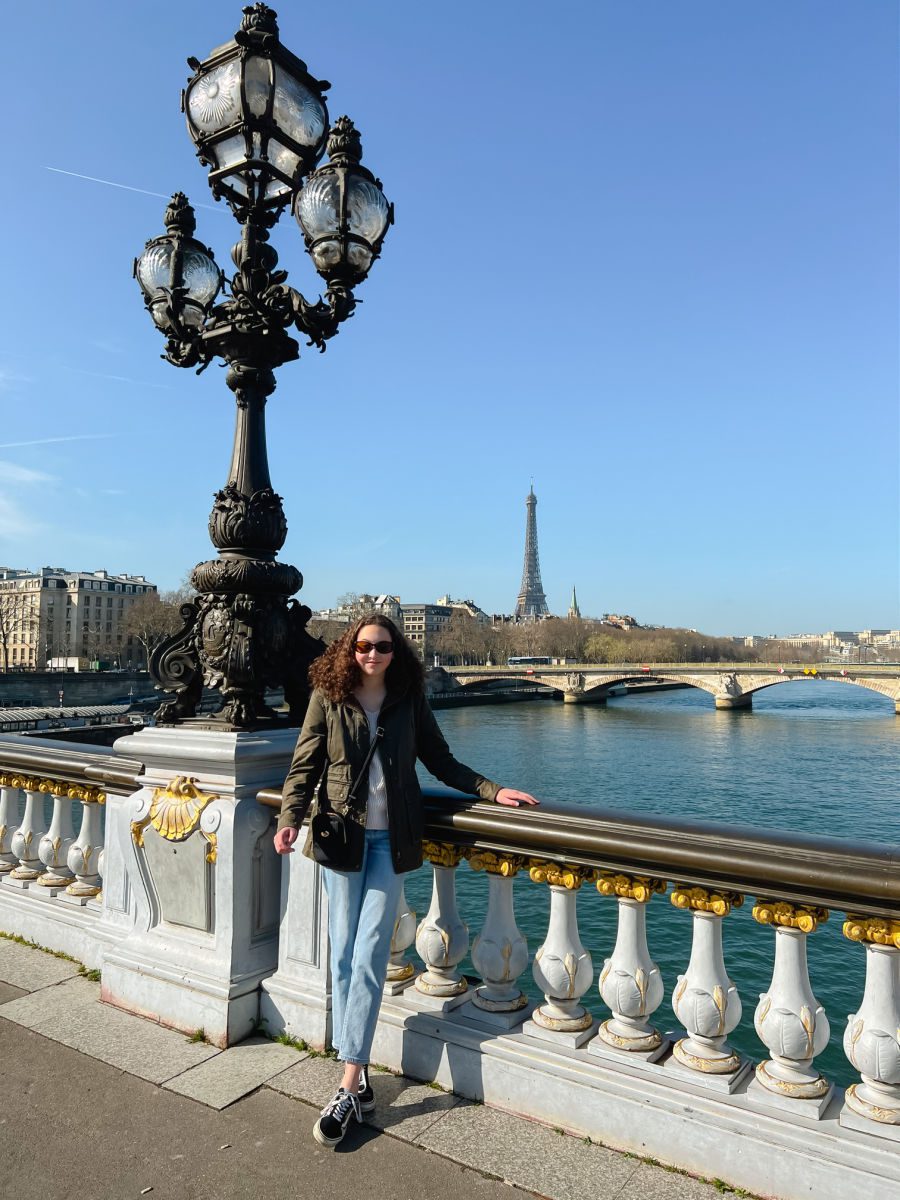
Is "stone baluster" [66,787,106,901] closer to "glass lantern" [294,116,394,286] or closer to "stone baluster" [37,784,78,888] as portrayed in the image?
"stone baluster" [37,784,78,888]

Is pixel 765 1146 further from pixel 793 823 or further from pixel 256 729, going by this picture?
pixel 793 823

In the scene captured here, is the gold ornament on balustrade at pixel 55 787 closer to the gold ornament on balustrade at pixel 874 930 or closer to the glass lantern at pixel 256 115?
the glass lantern at pixel 256 115

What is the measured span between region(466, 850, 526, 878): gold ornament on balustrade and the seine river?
1.97 ft

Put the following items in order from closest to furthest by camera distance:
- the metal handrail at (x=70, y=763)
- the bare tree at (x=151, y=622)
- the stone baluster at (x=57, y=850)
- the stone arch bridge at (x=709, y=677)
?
the metal handrail at (x=70, y=763) → the stone baluster at (x=57, y=850) → the stone arch bridge at (x=709, y=677) → the bare tree at (x=151, y=622)

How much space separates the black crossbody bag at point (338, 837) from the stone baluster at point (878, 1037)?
1.42 meters

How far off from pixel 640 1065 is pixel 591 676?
73.1 meters

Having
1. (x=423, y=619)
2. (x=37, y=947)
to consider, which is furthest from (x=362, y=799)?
(x=423, y=619)

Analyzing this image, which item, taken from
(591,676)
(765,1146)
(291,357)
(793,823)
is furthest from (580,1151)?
(591,676)

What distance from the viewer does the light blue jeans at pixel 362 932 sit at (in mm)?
2689

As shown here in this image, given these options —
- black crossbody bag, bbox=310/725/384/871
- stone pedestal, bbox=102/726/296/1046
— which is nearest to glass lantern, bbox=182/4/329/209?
stone pedestal, bbox=102/726/296/1046

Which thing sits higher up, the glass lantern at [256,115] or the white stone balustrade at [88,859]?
the glass lantern at [256,115]

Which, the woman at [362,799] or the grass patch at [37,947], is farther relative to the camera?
the grass patch at [37,947]

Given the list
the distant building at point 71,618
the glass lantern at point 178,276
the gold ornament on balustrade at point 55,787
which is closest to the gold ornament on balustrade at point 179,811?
the gold ornament on balustrade at point 55,787

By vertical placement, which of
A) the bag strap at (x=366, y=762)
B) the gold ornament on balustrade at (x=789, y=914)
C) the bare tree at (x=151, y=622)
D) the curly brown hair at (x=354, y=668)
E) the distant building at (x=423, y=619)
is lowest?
the gold ornament on balustrade at (x=789, y=914)
